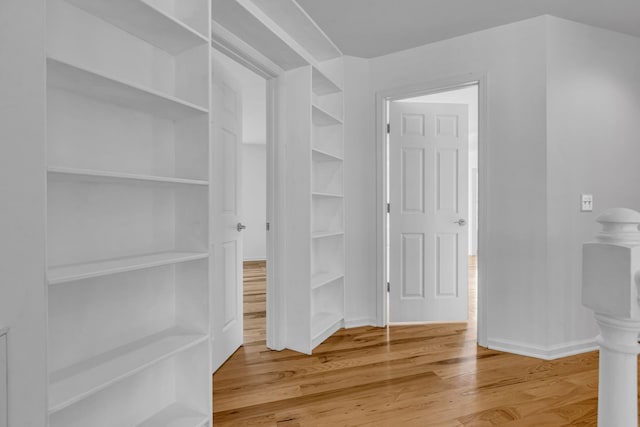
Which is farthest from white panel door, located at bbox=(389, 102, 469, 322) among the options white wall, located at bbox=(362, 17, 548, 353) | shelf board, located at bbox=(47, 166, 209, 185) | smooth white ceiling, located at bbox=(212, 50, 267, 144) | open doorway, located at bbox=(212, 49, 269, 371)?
shelf board, located at bbox=(47, 166, 209, 185)

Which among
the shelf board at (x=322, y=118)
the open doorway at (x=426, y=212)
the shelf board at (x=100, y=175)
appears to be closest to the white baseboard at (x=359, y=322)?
the open doorway at (x=426, y=212)

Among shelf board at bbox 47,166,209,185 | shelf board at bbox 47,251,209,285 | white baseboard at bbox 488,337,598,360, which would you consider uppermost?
shelf board at bbox 47,166,209,185

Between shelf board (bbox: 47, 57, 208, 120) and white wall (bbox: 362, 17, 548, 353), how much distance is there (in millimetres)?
2160

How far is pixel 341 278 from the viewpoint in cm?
311

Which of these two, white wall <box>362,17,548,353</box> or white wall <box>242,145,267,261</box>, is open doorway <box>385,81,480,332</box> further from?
white wall <box>242,145,267,261</box>

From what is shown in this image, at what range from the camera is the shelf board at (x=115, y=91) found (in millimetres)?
1081

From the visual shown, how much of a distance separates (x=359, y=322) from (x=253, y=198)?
15.8 ft

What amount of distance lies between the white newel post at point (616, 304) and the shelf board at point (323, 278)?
202 cm

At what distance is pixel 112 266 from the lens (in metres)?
1.24

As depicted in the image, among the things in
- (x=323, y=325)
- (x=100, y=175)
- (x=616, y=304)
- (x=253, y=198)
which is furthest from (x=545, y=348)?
(x=253, y=198)

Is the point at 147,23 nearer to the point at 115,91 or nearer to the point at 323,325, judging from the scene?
the point at 115,91

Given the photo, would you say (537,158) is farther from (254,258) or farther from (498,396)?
(254,258)

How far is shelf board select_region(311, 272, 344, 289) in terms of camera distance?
A: 8.74ft

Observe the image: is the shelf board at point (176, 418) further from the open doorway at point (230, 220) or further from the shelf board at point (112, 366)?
the open doorway at point (230, 220)
